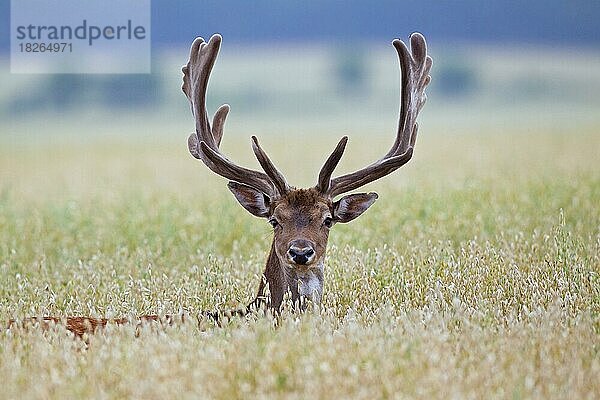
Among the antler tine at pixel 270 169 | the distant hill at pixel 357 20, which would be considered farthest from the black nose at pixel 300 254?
the distant hill at pixel 357 20

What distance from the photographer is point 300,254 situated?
7.18 meters

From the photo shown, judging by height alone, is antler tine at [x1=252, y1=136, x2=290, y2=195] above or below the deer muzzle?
above

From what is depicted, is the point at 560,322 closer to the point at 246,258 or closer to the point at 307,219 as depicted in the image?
the point at 307,219

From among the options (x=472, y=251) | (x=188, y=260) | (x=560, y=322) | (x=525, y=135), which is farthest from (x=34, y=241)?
(x=525, y=135)

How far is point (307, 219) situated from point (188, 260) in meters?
3.12

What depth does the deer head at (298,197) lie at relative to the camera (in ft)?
24.1

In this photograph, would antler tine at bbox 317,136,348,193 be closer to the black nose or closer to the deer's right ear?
the deer's right ear

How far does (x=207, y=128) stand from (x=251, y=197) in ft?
2.65

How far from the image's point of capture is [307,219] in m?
7.40

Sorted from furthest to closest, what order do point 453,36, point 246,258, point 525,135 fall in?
point 453,36, point 525,135, point 246,258

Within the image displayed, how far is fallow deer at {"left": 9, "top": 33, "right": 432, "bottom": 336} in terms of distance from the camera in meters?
7.28

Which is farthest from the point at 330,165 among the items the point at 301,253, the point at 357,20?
the point at 357,20

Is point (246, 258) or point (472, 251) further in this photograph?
point (246, 258)

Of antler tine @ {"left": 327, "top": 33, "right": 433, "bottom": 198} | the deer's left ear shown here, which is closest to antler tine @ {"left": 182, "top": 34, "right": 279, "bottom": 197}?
the deer's left ear
